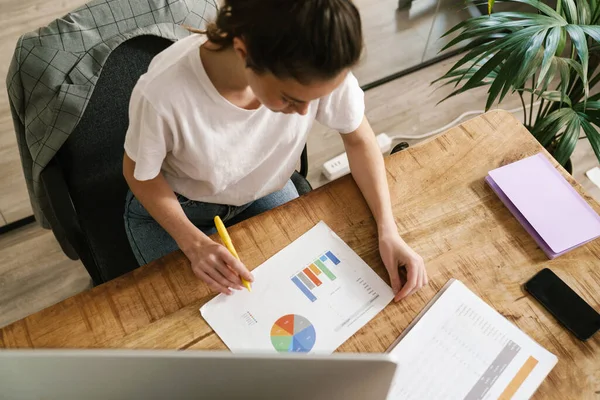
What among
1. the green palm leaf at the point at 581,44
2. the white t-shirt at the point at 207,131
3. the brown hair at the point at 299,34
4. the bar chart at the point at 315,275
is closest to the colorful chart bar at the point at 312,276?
the bar chart at the point at 315,275

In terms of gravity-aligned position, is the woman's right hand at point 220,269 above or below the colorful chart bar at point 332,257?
above

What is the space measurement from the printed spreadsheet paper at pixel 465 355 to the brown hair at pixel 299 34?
1.57ft

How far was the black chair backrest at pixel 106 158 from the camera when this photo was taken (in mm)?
1130

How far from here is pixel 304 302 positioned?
92 cm

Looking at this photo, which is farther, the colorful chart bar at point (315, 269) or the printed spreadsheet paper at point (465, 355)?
the colorful chart bar at point (315, 269)

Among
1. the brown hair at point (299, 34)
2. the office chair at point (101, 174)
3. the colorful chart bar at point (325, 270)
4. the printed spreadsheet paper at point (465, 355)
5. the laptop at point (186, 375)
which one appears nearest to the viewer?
the laptop at point (186, 375)

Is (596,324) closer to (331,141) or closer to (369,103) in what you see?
(331,141)

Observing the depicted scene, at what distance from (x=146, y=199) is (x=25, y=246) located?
1089mm

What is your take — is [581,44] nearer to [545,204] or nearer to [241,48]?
[545,204]

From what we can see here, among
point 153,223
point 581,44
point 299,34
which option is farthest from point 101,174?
point 581,44

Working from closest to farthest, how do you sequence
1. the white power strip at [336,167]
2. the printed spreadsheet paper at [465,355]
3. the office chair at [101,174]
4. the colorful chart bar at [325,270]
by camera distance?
the printed spreadsheet paper at [465,355] → the colorful chart bar at [325,270] → the office chair at [101,174] → the white power strip at [336,167]

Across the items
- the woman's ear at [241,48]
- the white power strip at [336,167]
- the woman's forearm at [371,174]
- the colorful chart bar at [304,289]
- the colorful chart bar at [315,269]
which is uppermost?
the woman's ear at [241,48]

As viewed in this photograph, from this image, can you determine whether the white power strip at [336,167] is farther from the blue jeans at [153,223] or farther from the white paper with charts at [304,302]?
the white paper with charts at [304,302]

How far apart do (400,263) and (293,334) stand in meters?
0.24
